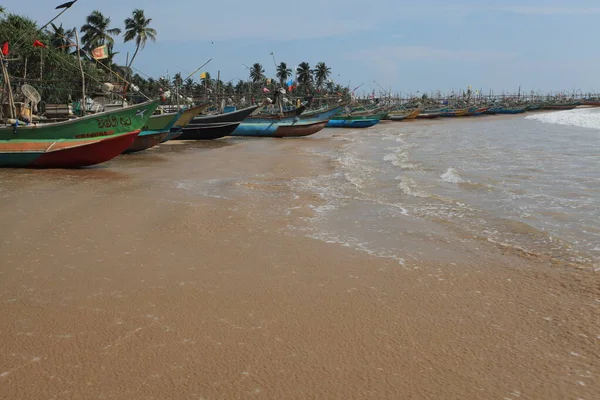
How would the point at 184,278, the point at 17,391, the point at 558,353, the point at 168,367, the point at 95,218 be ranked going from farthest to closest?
the point at 95,218
the point at 184,278
the point at 558,353
the point at 168,367
the point at 17,391

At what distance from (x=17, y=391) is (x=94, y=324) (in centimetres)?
75

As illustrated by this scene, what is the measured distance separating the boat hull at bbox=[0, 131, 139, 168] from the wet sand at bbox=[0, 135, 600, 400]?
18.6ft

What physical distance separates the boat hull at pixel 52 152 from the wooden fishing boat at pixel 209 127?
1047 cm

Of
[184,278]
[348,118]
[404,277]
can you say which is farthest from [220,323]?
[348,118]

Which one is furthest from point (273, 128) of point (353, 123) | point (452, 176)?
point (452, 176)

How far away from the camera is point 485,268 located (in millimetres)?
4590

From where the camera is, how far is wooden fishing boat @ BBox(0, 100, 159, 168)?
1144 centimetres

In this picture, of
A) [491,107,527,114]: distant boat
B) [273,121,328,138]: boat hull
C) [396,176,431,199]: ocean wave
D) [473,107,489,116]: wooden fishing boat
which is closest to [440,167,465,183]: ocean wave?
[396,176,431,199]: ocean wave

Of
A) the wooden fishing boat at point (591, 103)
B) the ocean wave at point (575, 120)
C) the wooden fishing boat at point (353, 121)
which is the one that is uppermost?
the wooden fishing boat at point (591, 103)

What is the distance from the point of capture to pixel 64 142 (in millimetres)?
11586

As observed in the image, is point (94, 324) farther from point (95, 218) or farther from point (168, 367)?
point (95, 218)

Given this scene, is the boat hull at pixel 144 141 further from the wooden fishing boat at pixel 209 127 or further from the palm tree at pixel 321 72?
the palm tree at pixel 321 72

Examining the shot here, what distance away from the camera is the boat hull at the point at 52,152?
11.4 meters

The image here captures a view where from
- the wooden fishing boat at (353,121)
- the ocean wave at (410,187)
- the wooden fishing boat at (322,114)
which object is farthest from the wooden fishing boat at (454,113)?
the ocean wave at (410,187)
